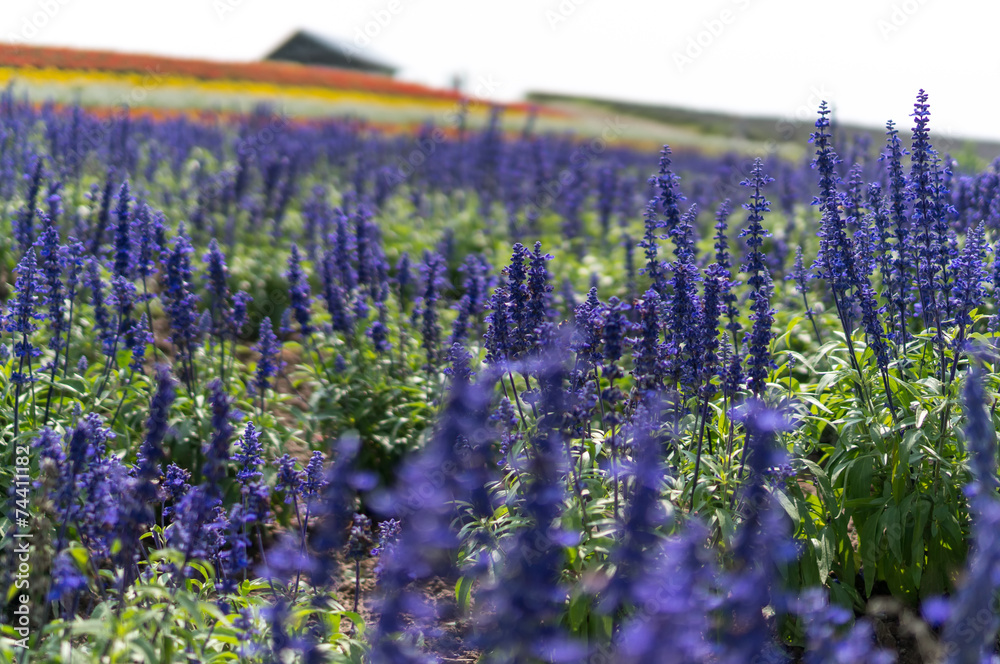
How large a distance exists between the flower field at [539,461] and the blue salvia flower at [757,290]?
3 cm

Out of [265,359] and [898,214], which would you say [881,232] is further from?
[265,359]

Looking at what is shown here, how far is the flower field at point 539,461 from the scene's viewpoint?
2.83 metres

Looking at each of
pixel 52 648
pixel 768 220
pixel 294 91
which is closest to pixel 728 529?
pixel 52 648

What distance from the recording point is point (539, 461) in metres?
2.73

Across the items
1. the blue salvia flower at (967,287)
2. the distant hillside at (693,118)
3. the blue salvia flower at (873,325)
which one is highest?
the distant hillside at (693,118)

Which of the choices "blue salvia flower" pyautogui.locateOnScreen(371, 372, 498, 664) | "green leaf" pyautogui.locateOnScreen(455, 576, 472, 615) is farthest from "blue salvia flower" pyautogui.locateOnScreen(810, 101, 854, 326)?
"blue salvia flower" pyautogui.locateOnScreen(371, 372, 498, 664)

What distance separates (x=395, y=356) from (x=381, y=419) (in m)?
0.70

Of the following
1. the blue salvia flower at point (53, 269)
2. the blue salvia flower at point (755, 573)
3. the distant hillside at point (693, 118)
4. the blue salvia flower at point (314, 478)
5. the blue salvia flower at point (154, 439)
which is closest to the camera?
the blue salvia flower at point (755, 573)

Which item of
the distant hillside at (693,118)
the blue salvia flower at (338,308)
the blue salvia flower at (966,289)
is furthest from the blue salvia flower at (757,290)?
the distant hillside at (693,118)

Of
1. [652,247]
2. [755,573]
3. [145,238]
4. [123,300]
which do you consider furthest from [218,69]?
[755,573]

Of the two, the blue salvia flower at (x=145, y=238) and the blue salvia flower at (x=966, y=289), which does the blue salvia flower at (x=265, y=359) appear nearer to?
the blue salvia flower at (x=145, y=238)

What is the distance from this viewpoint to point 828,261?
16.0 feet

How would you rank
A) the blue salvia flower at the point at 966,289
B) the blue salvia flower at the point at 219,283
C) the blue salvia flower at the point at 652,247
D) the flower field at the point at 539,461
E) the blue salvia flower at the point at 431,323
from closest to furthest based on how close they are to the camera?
the flower field at the point at 539,461
the blue salvia flower at the point at 966,289
the blue salvia flower at the point at 652,247
the blue salvia flower at the point at 219,283
the blue salvia flower at the point at 431,323

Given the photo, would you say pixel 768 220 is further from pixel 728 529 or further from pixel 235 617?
pixel 235 617
